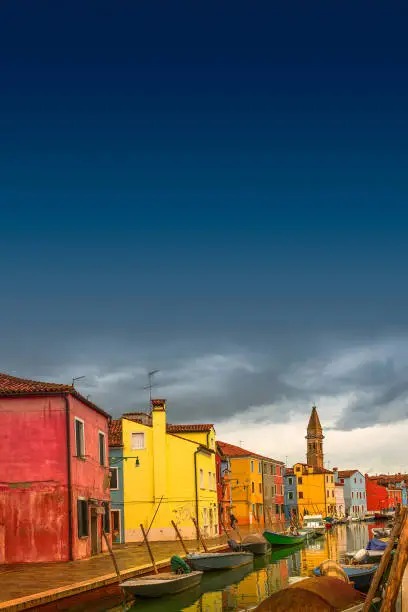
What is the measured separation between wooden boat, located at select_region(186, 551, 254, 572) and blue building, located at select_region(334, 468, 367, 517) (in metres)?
93.6

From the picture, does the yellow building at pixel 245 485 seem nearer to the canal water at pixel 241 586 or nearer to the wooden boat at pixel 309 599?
the canal water at pixel 241 586

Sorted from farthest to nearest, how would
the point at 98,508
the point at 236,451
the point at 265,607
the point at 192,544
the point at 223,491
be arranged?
1. the point at 236,451
2. the point at 223,491
3. the point at 192,544
4. the point at 98,508
5. the point at 265,607

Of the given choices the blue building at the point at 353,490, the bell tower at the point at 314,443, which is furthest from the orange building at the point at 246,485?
the bell tower at the point at 314,443

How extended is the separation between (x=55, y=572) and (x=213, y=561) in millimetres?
9029

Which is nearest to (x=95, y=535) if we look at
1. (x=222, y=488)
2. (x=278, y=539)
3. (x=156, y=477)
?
(x=156, y=477)

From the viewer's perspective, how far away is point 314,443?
492 ft

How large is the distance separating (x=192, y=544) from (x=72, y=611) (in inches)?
895

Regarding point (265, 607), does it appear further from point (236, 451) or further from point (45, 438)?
point (236, 451)

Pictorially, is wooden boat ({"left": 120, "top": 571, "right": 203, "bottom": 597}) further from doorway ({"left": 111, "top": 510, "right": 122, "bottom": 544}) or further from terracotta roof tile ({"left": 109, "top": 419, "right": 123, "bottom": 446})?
terracotta roof tile ({"left": 109, "top": 419, "right": 123, "bottom": 446})

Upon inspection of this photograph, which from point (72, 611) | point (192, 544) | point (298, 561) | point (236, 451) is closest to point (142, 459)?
point (192, 544)

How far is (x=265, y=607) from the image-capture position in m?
13.0

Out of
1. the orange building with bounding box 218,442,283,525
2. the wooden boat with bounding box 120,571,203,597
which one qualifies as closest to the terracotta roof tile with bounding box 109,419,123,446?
the wooden boat with bounding box 120,571,203,597

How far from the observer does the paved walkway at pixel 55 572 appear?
69.3 ft

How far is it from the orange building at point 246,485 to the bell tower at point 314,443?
67.3m
